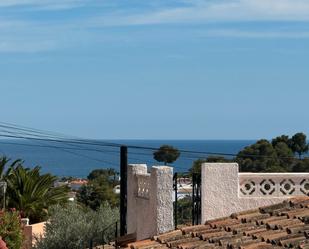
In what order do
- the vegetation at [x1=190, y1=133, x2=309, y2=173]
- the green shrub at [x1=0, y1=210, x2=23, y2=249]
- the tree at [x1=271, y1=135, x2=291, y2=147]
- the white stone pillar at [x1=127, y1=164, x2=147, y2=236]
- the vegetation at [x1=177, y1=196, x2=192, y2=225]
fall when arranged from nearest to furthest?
the white stone pillar at [x1=127, y1=164, x2=147, y2=236] → the vegetation at [x1=177, y1=196, x2=192, y2=225] → the green shrub at [x1=0, y1=210, x2=23, y2=249] → the vegetation at [x1=190, y1=133, x2=309, y2=173] → the tree at [x1=271, y1=135, x2=291, y2=147]

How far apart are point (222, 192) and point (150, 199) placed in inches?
41.9

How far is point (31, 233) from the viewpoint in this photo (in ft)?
84.0

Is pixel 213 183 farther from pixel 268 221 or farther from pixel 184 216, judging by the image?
pixel 184 216

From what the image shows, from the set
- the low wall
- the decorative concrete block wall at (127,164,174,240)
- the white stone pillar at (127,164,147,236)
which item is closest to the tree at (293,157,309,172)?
the low wall

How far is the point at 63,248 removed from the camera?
875 inches

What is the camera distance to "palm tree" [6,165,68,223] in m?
28.7

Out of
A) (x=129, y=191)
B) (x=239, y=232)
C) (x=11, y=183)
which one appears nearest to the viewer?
(x=239, y=232)

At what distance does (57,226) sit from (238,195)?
10873mm

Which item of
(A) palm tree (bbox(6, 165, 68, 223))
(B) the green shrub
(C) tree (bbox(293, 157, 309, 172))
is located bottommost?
(B) the green shrub

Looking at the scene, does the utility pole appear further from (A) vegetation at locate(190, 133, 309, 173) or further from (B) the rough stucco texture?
(A) vegetation at locate(190, 133, 309, 173)

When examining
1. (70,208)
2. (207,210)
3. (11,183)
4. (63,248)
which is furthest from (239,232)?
(11,183)

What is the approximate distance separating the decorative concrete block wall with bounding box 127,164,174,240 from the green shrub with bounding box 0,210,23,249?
8695 millimetres

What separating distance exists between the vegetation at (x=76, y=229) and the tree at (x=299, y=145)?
22.3 m

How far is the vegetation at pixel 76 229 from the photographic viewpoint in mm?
22172
